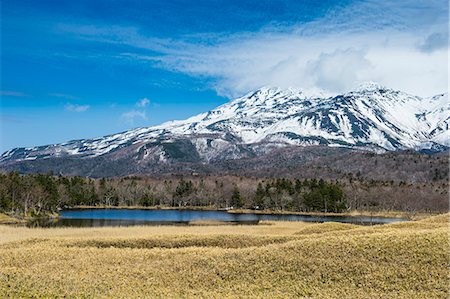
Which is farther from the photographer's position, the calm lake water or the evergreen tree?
the evergreen tree

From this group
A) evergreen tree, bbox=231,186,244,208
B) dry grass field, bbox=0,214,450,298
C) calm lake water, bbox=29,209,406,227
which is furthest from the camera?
evergreen tree, bbox=231,186,244,208

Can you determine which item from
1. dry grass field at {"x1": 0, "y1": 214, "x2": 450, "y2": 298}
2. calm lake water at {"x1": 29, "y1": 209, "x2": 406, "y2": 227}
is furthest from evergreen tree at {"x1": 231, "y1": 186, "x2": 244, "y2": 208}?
dry grass field at {"x1": 0, "y1": 214, "x2": 450, "y2": 298}

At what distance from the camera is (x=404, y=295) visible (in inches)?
990

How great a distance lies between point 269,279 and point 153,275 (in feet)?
26.0

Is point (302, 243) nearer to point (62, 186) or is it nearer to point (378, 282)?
point (378, 282)

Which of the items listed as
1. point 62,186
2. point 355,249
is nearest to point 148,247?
point 355,249

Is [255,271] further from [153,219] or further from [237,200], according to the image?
[237,200]

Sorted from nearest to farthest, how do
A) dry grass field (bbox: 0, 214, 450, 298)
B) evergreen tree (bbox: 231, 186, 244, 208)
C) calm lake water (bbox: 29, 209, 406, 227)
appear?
1. dry grass field (bbox: 0, 214, 450, 298)
2. calm lake water (bbox: 29, 209, 406, 227)
3. evergreen tree (bbox: 231, 186, 244, 208)

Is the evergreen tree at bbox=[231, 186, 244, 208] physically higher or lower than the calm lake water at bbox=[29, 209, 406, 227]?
higher

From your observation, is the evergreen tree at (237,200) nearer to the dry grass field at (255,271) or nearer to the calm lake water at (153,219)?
the calm lake water at (153,219)

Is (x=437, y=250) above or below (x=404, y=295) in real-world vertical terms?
above

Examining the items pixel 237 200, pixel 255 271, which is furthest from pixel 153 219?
pixel 255 271

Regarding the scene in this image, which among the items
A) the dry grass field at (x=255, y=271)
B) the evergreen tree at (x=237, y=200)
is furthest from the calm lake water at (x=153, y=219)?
the dry grass field at (x=255, y=271)

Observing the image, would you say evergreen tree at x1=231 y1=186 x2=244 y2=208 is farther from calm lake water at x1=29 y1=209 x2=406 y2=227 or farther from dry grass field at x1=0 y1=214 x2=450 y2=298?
dry grass field at x1=0 y1=214 x2=450 y2=298
